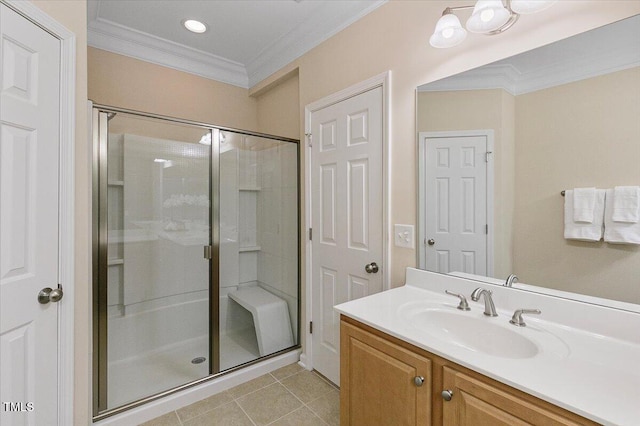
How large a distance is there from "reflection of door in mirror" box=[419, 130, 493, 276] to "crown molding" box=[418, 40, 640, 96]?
220mm

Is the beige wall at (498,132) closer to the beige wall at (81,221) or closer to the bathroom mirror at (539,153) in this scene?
the bathroom mirror at (539,153)

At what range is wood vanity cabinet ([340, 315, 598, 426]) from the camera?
2.59 feet

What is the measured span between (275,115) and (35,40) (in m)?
1.94

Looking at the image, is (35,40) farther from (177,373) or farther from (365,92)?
(177,373)

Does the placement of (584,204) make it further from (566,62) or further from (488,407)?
(488,407)

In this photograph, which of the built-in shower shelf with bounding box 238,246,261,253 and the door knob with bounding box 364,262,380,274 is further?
the built-in shower shelf with bounding box 238,246,261,253

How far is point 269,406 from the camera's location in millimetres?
1892

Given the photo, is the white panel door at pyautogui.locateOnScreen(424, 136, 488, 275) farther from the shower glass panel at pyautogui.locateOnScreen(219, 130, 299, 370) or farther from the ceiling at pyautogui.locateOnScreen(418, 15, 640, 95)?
the shower glass panel at pyautogui.locateOnScreen(219, 130, 299, 370)

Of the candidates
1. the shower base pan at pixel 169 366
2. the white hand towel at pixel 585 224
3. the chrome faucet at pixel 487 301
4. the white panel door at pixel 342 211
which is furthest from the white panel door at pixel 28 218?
the white hand towel at pixel 585 224

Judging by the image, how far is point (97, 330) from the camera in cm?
169

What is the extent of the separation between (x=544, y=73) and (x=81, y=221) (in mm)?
2182

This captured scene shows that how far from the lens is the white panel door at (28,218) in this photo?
110 centimetres

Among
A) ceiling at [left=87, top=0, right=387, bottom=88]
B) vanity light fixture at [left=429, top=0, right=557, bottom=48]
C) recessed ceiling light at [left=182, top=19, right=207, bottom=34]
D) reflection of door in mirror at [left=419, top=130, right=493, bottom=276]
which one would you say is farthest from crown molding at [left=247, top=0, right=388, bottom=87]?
reflection of door in mirror at [left=419, top=130, right=493, bottom=276]

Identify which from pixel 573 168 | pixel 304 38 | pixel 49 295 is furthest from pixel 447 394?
pixel 304 38
